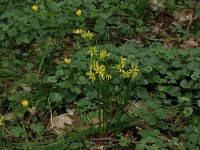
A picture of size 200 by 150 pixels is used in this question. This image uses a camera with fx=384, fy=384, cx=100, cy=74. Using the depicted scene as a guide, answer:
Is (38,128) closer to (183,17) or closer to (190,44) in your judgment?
(190,44)

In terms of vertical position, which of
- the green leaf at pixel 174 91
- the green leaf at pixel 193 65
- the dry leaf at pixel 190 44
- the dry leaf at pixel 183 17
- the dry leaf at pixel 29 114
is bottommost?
the dry leaf at pixel 29 114

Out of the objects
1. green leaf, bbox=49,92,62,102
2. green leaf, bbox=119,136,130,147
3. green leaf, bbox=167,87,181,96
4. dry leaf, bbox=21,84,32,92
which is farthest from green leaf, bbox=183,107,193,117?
dry leaf, bbox=21,84,32,92

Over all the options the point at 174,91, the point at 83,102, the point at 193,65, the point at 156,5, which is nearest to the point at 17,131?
the point at 83,102

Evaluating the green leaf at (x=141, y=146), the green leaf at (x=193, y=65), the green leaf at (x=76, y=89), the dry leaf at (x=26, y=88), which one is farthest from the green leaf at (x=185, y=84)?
the dry leaf at (x=26, y=88)

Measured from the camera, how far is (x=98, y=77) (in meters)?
2.41

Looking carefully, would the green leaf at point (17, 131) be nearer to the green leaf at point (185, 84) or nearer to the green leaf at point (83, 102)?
the green leaf at point (83, 102)

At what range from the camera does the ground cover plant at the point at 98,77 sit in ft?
8.45

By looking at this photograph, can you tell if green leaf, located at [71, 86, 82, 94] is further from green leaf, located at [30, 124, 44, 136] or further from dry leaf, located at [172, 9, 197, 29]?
dry leaf, located at [172, 9, 197, 29]

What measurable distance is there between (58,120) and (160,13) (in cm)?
188

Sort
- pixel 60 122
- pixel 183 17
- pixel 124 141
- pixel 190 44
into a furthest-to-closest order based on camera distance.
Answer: pixel 183 17 → pixel 190 44 → pixel 60 122 → pixel 124 141

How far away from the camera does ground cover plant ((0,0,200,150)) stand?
2574 millimetres

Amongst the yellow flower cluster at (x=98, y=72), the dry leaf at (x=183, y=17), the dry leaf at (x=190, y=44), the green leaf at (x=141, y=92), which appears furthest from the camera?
the dry leaf at (x=183, y=17)

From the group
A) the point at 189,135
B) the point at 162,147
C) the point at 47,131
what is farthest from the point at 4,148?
the point at 189,135

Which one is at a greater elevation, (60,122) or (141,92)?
(141,92)
